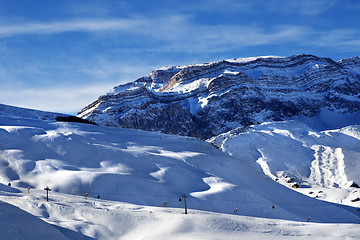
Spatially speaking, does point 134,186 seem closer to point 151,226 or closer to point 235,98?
point 151,226

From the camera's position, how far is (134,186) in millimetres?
34875

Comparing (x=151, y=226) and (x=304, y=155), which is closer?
(x=151, y=226)

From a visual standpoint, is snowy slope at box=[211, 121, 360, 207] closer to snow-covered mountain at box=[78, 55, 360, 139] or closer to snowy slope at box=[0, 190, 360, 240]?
snowy slope at box=[0, 190, 360, 240]

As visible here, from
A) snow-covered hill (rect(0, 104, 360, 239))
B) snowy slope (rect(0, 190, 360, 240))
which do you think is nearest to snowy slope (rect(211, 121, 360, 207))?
snow-covered hill (rect(0, 104, 360, 239))

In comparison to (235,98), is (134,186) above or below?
below

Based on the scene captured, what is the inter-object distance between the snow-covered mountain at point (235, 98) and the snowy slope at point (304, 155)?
37783mm

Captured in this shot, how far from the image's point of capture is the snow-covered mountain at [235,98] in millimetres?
127625

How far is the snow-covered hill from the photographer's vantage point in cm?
2480

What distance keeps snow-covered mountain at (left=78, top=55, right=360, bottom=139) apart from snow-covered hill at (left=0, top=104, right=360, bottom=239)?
7775 centimetres

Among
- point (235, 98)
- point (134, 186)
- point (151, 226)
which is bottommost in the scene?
point (151, 226)

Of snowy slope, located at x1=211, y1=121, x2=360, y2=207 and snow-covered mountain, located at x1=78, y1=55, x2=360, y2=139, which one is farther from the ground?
snow-covered mountain, located at x1=78, y1=55, x2=360, y2=139

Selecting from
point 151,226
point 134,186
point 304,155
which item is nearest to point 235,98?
point 304,155

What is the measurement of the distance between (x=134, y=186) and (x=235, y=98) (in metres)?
101

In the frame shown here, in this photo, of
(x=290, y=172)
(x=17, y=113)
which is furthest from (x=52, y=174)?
(x=290, y=172)
